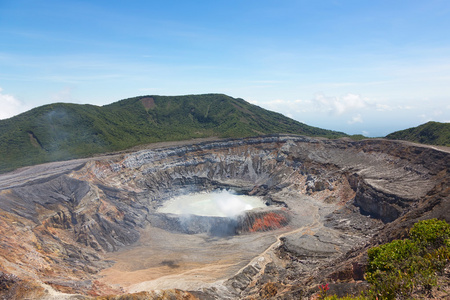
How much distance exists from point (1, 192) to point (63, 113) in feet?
242

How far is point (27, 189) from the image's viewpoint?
61188 millimetres

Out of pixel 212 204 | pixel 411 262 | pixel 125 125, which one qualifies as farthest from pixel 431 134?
pixel 125 125

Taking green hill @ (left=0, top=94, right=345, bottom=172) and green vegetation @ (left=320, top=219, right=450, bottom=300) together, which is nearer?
green vegetation @ (left=320, top=219, right=450, bottom=300)

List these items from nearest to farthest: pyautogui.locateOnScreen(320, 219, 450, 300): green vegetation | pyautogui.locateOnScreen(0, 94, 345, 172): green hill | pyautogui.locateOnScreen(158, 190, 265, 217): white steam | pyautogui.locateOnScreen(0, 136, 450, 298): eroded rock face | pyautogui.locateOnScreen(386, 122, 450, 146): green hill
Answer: pyautogui.locateOnScreen(320, 219, 450, 300): green vegetation → pyautogui.locateOnScreen(0, 136, 450, 298): eroded rock face → pyautogui.locateOnScreen(158, 190, 265, 217): white steam → pyautogui.locateOnScreen(386, 122, 450, 146): green hill → pyautogui.locateOnScreen(0, 94, 345, 172): green hill

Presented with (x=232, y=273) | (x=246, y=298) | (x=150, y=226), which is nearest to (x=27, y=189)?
(x=150, y=226)

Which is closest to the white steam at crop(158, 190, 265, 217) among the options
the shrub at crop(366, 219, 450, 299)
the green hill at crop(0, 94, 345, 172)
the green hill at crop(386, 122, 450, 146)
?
the green hill at crop(0, 94, 345, 172)

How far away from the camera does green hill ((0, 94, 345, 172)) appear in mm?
100125

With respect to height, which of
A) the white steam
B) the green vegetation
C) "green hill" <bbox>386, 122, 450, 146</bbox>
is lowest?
the white steam

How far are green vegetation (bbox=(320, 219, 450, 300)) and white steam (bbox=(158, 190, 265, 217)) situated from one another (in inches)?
1755

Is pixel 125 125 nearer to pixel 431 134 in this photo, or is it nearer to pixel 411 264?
pixel 431 134

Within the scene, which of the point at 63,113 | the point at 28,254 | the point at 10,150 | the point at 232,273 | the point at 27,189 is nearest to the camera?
the point at 28,254

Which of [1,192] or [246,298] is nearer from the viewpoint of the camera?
[246,298]

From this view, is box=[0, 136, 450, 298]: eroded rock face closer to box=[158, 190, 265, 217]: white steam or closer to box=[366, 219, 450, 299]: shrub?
box=[158, 190, 265, 217]: white steam

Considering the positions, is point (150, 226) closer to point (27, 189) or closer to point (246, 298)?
point (27, 189)
